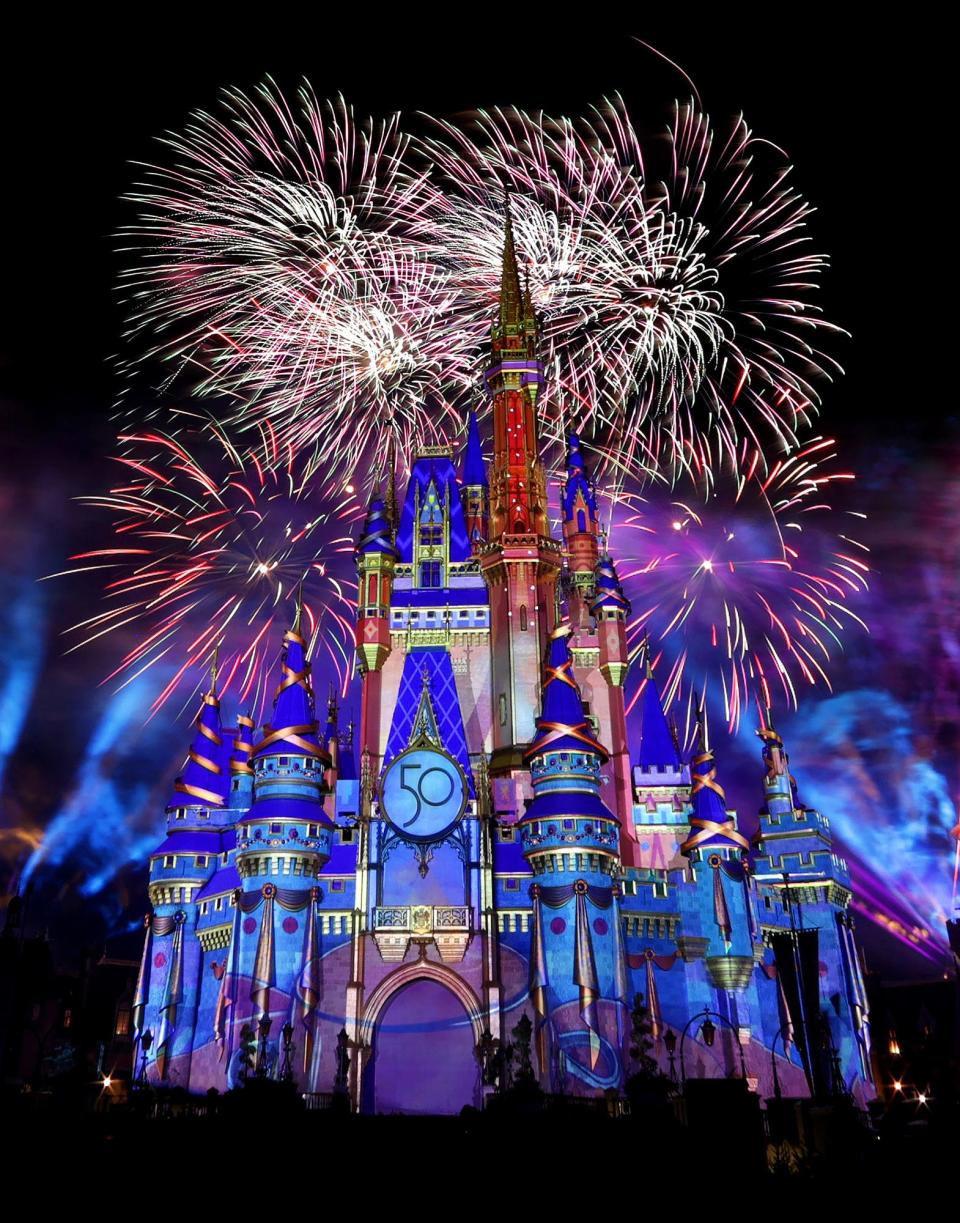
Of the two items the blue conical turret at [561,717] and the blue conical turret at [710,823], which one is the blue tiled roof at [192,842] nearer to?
the blue conical turret at [561,717]

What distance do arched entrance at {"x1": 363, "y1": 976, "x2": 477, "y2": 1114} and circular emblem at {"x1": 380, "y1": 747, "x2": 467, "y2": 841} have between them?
6.48 m

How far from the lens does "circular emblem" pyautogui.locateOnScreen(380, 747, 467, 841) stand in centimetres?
4500

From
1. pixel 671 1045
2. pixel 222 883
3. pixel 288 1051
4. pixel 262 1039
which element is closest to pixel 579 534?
pixel 222 883

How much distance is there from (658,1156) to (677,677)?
4416 centimetres

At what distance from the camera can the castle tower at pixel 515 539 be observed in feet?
179

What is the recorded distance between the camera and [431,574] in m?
60.0

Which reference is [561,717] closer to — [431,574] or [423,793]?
[423,793]

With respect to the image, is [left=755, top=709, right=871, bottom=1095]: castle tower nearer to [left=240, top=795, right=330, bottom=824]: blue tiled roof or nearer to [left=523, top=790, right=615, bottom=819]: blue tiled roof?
[left=523, top=790, right=615, bottom=819]: blue tiled roof

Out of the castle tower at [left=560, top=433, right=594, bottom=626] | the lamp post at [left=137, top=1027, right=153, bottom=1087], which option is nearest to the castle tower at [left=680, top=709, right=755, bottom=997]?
the castle tower at [left=560, top=433, right=594, bottom=626]

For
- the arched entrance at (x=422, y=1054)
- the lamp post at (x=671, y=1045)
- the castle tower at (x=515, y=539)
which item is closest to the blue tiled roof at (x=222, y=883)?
the arched entrance at (x=422, y=1054)

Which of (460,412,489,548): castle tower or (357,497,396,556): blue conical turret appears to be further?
(460,412,489,548): castle tower

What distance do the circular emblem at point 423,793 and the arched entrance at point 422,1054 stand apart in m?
6.48

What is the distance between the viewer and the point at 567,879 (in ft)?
143

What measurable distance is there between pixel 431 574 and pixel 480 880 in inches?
840
